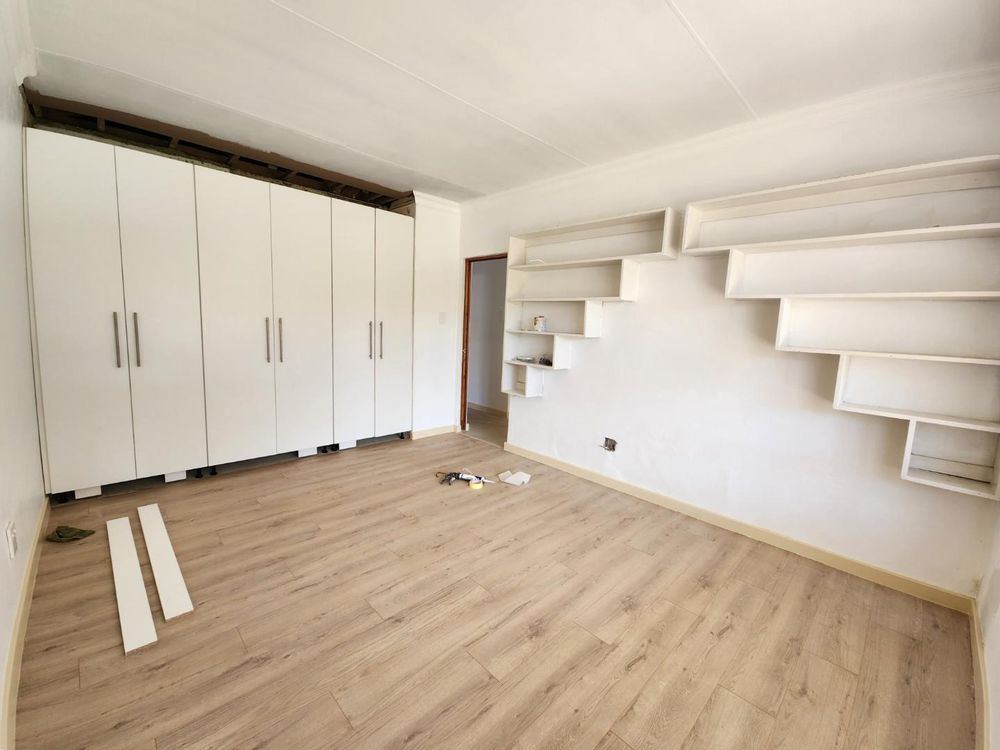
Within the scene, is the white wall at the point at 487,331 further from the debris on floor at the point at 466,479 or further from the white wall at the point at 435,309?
the debris on floor at the point at 466,479

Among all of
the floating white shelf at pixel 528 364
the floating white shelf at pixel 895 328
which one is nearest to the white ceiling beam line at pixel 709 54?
the floating white shelf at pixel 895 328

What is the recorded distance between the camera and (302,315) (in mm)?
3650

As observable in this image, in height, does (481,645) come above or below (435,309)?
below

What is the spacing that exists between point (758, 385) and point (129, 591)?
3577 millimetres

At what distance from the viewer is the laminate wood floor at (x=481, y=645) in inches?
54.8

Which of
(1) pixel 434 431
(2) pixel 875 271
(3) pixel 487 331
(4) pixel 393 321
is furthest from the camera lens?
(3) pixel 487 331

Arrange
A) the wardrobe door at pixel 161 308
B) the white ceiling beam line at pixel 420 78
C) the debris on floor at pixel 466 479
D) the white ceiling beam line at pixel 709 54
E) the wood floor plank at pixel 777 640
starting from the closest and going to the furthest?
the wood floor plank at pixel 777 640 → the white ceiling beam line at pixel 709 54 → the white ceiling beam line at pixel 420 78 → the wardrobe door at pixel 161 308 → the debris on floor at pixel 466 479

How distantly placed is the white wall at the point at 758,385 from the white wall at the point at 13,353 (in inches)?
128

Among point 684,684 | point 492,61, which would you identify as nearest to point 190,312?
point 492,61

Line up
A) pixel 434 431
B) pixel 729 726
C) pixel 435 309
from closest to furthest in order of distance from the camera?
pixel 729 726 < pixel 435 309 < pixel 434 431

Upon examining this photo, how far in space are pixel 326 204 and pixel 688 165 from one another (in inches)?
116

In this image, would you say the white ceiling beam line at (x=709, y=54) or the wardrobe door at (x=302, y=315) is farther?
the wardrobe door at (x=302, y=315)

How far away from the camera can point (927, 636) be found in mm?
1891

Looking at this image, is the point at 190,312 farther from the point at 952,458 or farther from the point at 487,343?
the point at 952,458
